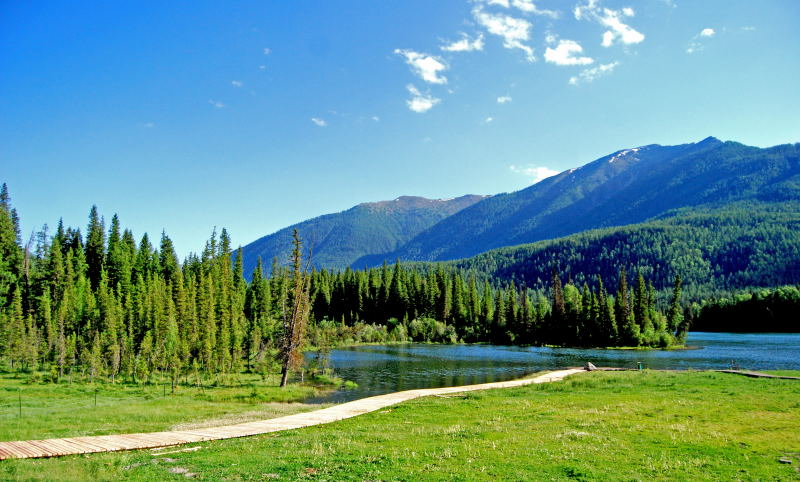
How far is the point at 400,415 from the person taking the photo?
30641 mm

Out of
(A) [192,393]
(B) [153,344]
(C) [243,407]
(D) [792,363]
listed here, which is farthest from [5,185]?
(D) [792,363]

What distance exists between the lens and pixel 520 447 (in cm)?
1877

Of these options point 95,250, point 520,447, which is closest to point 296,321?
point 520,447

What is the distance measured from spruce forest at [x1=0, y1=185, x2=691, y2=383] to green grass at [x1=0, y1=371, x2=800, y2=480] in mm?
33982

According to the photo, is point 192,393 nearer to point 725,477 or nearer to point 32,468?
point 32,468

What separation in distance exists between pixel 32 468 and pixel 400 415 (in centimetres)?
1920

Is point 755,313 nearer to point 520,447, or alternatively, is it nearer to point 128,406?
point 520,447

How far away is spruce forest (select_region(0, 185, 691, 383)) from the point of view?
64.2 metres

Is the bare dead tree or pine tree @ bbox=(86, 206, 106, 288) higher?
pine tree @ bbox=(86, 206, 106, 288)

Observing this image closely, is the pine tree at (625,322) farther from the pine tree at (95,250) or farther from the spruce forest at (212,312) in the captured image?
the pine tree at (95,250)

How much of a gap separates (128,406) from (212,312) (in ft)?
121

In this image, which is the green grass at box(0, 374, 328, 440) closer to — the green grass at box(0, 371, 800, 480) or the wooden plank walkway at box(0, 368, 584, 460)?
the wooden plank walkway at box(0, 368, 584, 460)

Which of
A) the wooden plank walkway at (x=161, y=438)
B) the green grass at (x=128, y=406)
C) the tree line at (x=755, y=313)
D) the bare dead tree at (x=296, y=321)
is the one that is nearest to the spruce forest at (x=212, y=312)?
the bare dead tree at (x=296, y=321)

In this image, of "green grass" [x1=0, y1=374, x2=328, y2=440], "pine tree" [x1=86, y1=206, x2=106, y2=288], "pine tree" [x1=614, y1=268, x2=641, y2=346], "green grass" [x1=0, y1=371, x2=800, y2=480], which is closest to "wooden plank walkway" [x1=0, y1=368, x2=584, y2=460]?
"green grass" [x1=0, y1=371, x2=800, y2=480]
